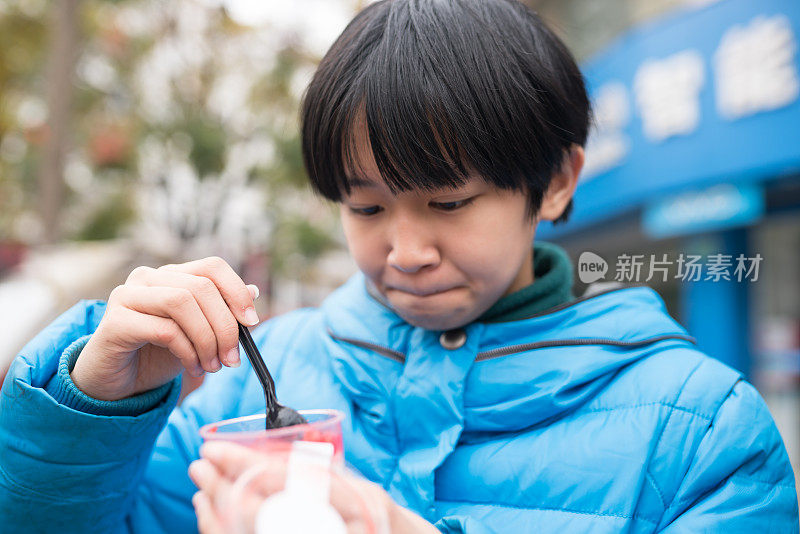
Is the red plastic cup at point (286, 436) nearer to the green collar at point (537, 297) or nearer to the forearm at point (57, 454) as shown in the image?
→ the forearm at point (57, 454)

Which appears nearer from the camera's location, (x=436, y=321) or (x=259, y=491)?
(x=259, y=491)

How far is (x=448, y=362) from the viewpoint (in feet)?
3.72

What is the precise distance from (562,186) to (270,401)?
0.68 m

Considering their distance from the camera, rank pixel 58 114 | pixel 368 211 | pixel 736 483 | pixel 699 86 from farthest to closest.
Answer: pixel 58 114
pixel 699 86
pixel 368 211
pixel 736 483

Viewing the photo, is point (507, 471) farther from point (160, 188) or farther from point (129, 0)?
point (160, 188)

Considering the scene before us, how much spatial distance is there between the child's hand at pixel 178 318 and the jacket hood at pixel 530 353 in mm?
325

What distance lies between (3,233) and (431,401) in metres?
12.6

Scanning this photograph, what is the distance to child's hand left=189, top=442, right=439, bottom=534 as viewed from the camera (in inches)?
25.2

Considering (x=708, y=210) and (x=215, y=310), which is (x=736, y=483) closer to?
(x=215, y=310)

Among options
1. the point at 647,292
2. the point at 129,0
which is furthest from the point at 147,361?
the point at 129,0

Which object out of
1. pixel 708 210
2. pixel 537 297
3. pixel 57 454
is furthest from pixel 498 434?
pixel 708 210

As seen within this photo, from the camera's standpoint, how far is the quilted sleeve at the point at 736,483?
96cm

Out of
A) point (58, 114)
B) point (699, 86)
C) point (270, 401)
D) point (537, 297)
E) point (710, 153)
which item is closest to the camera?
point (270, 401)

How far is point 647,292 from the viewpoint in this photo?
1.27 metres
